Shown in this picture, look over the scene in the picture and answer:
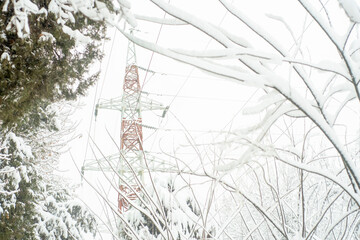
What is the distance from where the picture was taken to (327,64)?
0.67 metres

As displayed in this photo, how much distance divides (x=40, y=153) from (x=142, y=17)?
22.1 ft

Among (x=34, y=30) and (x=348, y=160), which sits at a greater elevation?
(x=34, y=30)

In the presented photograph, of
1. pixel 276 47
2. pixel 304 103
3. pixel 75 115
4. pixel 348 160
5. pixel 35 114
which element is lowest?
pixel 348 160

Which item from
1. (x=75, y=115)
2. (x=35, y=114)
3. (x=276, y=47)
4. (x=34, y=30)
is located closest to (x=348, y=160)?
(x=276, y=47)

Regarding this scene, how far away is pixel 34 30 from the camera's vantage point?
8.64 ft

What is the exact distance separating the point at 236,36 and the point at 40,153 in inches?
270

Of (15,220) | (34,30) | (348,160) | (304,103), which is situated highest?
(34,30)

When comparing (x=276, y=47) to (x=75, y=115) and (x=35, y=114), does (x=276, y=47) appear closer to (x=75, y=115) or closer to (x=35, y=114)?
(x=35, y=114)

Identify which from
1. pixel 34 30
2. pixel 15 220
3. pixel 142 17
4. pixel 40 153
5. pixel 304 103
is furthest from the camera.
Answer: pixel 40 153

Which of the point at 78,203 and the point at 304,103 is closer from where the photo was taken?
the point at 304,103

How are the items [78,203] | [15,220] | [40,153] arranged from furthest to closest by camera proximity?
[78,203] → [40,153] → [15,220]

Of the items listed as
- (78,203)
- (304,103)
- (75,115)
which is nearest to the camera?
(304,103)

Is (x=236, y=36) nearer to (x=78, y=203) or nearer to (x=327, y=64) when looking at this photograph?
(x=327, y=64)

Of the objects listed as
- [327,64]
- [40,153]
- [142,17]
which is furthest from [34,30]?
[40,153]
